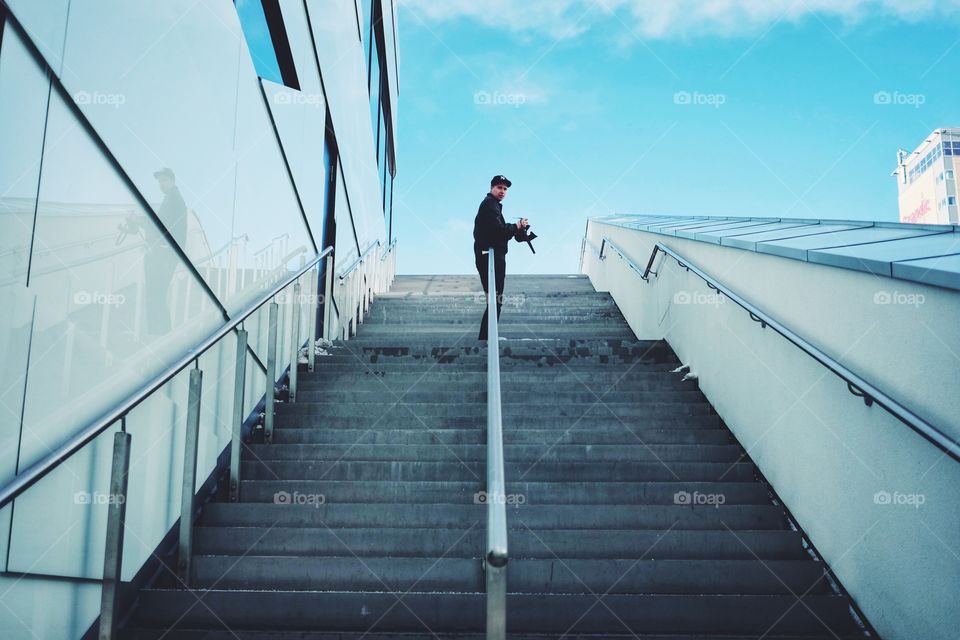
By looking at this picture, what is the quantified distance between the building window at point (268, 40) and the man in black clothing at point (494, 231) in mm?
1719

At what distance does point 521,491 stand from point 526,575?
1.88 feet

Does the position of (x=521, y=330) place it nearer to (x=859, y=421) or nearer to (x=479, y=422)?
(x=479, y=422)

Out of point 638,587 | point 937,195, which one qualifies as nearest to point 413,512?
point 638,587

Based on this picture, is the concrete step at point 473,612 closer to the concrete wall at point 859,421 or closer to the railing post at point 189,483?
the railing post at point 189,483

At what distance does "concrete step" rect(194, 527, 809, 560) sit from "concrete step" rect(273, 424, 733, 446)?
2.70 feet

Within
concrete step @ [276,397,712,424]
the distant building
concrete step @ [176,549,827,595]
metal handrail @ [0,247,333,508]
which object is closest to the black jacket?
concrete step @ [276,397,712,424]

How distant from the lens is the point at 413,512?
291 centimetres

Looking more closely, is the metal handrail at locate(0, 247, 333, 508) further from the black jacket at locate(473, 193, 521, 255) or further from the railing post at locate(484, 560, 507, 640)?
the black jacket at locate(473, 193, 521, 255)

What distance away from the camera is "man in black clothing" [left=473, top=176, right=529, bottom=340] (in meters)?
5.43

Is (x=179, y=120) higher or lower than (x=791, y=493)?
higher

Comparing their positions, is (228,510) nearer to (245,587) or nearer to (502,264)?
(245,587)

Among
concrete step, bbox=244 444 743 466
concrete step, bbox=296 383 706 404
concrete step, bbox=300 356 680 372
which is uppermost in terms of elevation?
concrete step, bbox=300 356 680 372

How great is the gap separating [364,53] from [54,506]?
26.1 feet

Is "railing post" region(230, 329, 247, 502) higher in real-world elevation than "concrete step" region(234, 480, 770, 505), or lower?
higher
